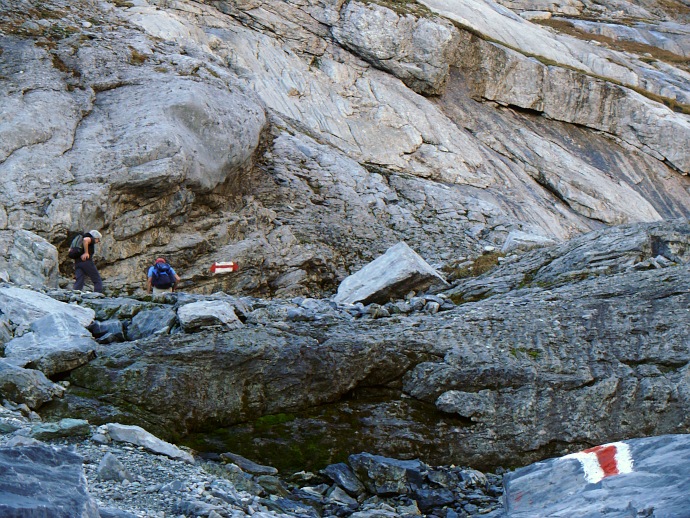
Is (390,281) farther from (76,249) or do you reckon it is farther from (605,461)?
(605,461)

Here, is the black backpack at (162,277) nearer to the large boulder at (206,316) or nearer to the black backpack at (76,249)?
the black backpack at (76,249)

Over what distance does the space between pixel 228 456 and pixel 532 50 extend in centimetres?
3371

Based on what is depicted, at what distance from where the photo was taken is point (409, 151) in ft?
97.5

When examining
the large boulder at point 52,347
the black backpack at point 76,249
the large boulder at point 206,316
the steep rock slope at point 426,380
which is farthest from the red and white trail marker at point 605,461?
the black backpack at point 76,249

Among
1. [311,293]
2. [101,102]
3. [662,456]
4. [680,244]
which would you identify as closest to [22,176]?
[101,102]

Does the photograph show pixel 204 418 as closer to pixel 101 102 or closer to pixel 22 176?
pixel 22 176

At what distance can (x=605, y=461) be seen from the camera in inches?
257

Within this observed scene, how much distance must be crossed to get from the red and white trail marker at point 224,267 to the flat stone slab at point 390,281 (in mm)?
4729

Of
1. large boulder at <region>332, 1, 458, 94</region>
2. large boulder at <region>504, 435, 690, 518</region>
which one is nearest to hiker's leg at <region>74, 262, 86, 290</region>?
large boulder at <region>504, 435, 690, 518</region>

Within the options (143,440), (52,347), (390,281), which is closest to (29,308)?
(52,347)

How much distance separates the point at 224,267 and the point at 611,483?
15471 millimetres

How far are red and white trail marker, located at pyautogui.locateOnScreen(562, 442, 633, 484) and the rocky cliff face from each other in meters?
13.3

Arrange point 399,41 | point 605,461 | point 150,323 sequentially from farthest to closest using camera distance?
point 399,41, point 150,323, point 605,461

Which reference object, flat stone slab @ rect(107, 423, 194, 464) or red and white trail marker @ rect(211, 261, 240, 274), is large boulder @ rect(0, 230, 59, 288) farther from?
flat stone slab @ rect(107, 423, 194, 464)
